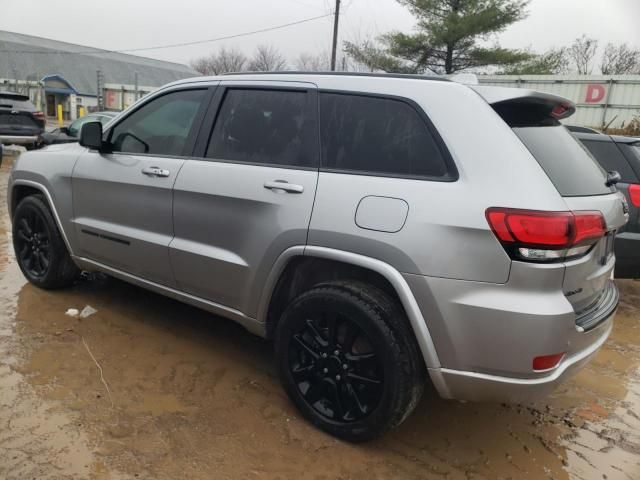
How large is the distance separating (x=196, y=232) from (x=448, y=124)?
161 cm

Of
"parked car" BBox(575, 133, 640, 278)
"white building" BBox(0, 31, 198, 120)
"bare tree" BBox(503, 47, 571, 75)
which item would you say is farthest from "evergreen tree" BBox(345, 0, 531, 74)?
"parked car" BBox(575, 133, 640, 278)

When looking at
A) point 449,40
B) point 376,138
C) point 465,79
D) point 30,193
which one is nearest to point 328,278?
point 376,138

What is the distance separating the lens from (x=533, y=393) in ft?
7.40

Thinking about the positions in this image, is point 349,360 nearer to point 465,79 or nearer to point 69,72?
point 465,79

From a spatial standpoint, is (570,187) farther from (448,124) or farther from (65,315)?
(65,315)

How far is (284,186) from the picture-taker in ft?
8.97

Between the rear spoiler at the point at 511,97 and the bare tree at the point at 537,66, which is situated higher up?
the bare tree at the point at 537,66

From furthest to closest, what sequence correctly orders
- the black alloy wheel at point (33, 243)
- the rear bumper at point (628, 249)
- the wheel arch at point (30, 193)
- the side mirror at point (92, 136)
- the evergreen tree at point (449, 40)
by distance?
1. the evergreen tree at point (449, 40)
2. the rear bumper at point (628, 249)
3. the black alloy wheel at point (33, 243)
4. the wheel arch at point (30, 193)
5. the side mirror at point (92, 136)

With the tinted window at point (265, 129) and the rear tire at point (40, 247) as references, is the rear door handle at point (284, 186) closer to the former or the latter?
the tinted window at point (265, 129)

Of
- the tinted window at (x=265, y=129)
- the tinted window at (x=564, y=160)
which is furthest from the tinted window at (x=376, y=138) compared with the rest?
the tinted window at (x=564, y=160)

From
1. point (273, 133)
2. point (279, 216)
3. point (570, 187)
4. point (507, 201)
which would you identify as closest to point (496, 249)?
point (507, 201)

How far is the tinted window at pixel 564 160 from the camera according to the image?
235 cm

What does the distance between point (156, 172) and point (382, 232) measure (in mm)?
1702

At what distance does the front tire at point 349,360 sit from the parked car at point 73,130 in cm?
855
